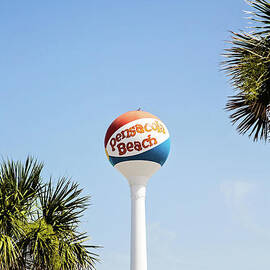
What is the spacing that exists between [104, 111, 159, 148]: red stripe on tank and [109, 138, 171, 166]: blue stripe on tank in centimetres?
132

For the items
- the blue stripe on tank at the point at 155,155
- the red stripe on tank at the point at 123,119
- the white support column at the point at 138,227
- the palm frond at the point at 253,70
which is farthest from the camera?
the white support column at the point at 138,227

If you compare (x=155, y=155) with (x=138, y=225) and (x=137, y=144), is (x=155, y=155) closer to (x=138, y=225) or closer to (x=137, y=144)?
(x=137, y=144)

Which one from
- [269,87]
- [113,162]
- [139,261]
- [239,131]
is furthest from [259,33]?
[139,261]

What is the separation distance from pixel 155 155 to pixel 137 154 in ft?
3.46

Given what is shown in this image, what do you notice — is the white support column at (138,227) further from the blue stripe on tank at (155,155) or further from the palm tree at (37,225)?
the palm tree at (37,225)

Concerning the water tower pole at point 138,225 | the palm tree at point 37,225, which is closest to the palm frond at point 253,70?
the palm tree at point 37,225

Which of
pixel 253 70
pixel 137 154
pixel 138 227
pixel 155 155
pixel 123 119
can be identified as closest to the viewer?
pixel 253 70

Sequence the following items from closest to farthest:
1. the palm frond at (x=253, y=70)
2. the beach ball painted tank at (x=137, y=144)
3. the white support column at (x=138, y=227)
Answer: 1. the palm frond at (x=253, y=70)
2. the beach ball painted tank at (x=137, y=144)
3. the white support column at (x=138, y=227)

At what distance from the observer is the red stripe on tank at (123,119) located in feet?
84.1

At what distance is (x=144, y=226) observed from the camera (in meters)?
26.8

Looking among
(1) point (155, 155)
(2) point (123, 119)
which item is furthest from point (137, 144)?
(2) point (123, 119)

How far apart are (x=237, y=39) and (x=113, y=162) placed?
1575cm

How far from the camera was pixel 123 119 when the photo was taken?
2581 cm

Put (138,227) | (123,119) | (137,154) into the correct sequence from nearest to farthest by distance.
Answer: (137,154), (123,119), (138,227)
